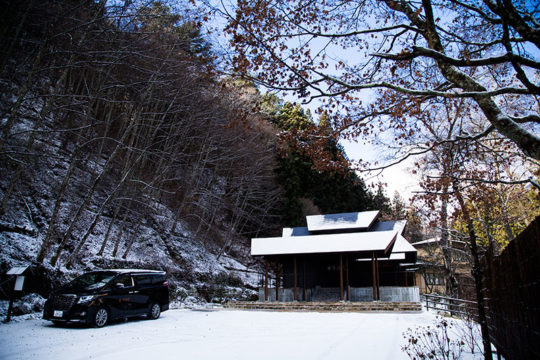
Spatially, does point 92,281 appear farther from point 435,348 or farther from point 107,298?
point 435,348

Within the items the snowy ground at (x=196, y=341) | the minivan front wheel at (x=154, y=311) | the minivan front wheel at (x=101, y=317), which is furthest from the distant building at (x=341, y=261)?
the minivan front wheel at (x=101, y=317)

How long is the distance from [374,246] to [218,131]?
1321 cm

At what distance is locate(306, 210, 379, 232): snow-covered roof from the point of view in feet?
82.4

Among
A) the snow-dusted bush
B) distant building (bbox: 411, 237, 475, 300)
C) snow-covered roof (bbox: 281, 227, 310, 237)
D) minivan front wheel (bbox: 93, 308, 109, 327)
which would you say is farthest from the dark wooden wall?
distant building (bbox: 411, 237, 475, 300)

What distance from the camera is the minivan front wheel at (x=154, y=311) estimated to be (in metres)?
12.0

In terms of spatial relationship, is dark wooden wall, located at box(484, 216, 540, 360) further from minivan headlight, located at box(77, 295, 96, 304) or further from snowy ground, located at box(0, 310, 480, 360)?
minivan headlight, located at box(77, 295, 96, 304)

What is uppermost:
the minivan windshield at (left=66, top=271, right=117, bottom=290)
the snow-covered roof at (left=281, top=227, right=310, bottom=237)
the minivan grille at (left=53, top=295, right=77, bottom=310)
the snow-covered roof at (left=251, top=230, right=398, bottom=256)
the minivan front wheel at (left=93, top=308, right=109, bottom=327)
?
the snow-covered roof at (left=281, top=227, right=310, bottom=237)

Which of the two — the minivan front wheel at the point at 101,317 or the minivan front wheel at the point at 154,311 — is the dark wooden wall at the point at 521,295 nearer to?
the minivan front wheel at the point at 101,317

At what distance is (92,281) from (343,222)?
18.8m

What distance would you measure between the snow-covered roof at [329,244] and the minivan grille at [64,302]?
12.8m

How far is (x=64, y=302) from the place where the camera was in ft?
31.0

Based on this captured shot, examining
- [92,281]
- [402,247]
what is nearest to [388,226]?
[402,247]

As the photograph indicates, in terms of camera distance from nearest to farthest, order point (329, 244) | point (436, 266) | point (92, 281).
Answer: point (92, 281) < point (329, 244) < point (436, 266)

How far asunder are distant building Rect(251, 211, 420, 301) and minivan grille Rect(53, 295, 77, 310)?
12.5 m
